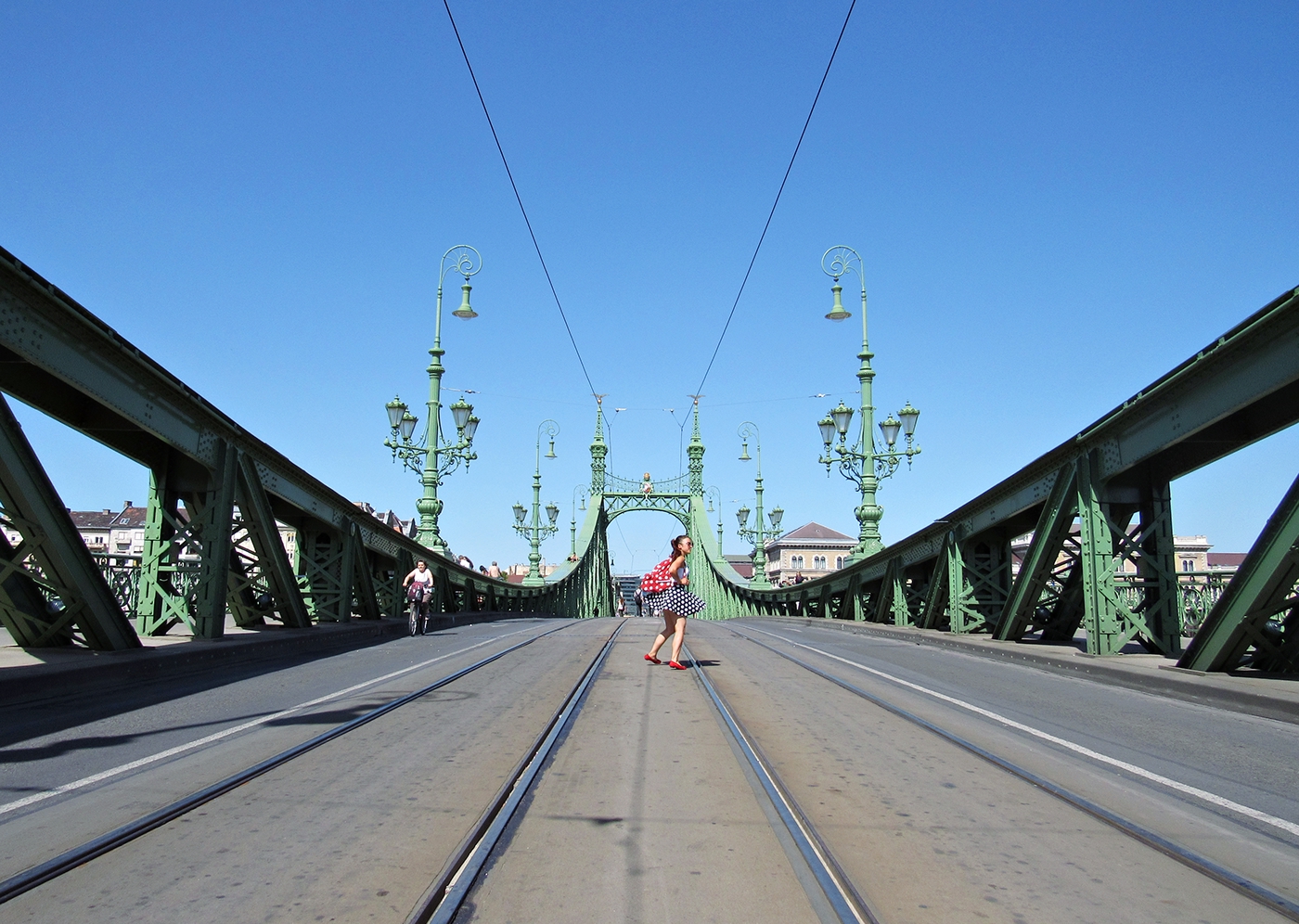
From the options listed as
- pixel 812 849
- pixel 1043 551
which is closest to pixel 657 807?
pixel 812 849

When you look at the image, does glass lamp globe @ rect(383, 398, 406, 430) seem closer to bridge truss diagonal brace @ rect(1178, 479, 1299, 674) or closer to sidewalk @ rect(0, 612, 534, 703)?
sidewalk @ rect(0, 612, 534, 703)

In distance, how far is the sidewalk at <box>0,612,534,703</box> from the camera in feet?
26.2

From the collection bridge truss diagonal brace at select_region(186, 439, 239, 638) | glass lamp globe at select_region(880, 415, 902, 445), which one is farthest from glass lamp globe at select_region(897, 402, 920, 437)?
bridge truss diagonal brace at select_region(186, 439, 239, 638)

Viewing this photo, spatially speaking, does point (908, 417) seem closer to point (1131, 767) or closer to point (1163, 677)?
point (1163, 677)

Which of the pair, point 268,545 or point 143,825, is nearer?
point 143,825

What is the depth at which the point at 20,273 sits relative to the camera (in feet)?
25.9

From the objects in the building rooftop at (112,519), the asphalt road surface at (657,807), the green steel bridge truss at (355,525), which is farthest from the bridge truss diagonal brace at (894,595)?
the building rooftop at (112,519)

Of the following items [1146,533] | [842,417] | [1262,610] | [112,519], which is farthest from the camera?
[112,519]

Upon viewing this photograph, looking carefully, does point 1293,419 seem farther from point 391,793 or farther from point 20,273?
point 20,273

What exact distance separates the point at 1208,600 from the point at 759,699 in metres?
6.44

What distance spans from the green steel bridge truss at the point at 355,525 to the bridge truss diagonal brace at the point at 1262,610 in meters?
0.02

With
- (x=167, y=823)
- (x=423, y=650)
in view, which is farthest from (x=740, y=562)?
(x=167, y=823)

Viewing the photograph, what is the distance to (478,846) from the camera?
4.02m

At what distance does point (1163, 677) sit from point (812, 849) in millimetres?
6684
